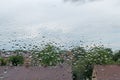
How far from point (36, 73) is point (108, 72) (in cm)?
1045

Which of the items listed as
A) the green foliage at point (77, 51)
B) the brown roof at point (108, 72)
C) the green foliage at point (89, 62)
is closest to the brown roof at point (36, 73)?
the brown roof at point (108, 72)

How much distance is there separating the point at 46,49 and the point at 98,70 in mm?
20461

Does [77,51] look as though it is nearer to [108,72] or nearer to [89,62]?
[89,62]

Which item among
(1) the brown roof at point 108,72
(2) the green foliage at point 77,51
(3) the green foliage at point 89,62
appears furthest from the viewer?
(2) the green foliage at point 77,51

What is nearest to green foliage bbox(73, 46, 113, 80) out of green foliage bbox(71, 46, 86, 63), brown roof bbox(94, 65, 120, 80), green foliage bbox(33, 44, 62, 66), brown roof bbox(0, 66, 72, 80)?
green foliage bbox(33, 44, 62, 66)

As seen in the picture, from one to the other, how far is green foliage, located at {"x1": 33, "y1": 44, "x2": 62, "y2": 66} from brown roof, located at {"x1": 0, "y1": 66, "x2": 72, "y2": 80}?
21.4 meters

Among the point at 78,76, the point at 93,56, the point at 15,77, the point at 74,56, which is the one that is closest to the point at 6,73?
the point at 15,77

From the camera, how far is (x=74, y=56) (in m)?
67.2

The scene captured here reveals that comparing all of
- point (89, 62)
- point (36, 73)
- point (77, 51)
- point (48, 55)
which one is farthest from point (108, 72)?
point (77, 51)

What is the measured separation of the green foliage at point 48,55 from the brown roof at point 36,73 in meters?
21.4

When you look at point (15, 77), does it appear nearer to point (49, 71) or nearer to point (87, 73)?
point (49, 71)

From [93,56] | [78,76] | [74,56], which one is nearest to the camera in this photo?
[78,76]

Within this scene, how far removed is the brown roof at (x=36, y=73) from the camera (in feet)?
113

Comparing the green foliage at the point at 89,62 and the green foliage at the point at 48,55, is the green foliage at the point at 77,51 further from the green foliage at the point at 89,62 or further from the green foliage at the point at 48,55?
the green foliage at the point at 48,55
